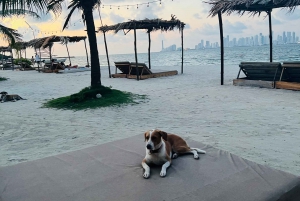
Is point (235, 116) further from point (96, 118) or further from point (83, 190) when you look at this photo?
point (83, 190)

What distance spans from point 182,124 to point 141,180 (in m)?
3.26

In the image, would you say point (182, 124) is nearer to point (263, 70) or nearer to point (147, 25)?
point (263, 70)

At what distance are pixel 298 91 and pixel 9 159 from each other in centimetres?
832

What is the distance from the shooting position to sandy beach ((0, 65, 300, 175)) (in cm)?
458

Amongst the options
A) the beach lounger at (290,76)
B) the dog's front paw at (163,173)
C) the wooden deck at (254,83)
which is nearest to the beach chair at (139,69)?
the wooden deck at (254,83)

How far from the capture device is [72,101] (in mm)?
8945

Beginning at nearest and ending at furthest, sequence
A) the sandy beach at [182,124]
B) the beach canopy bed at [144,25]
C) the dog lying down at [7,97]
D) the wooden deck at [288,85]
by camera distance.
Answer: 1. the sandy beach at [182,124]
2. the wooden deck at [288,85]
3. the dog lying down at [7,97]
4. the beach canopy bed at [144,25]

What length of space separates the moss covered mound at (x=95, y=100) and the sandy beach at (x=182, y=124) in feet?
1.40

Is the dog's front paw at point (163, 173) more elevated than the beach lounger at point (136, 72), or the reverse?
the beach lounger at point (136, 72)

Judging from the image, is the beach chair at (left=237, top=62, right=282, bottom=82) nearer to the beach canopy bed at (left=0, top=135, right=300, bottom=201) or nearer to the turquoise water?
the beach canopy bed at (left=0, top=135, right=300, bottom=201)

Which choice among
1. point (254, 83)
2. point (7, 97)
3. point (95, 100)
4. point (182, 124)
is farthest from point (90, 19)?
point (254, 83)

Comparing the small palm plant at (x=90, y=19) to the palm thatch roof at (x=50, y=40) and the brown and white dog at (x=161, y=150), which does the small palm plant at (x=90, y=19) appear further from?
the palm thatch roof at (x=50, y=40)

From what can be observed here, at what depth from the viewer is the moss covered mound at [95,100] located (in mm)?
8484

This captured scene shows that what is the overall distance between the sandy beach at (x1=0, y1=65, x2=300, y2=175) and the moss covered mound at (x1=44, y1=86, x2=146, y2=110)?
425mm
